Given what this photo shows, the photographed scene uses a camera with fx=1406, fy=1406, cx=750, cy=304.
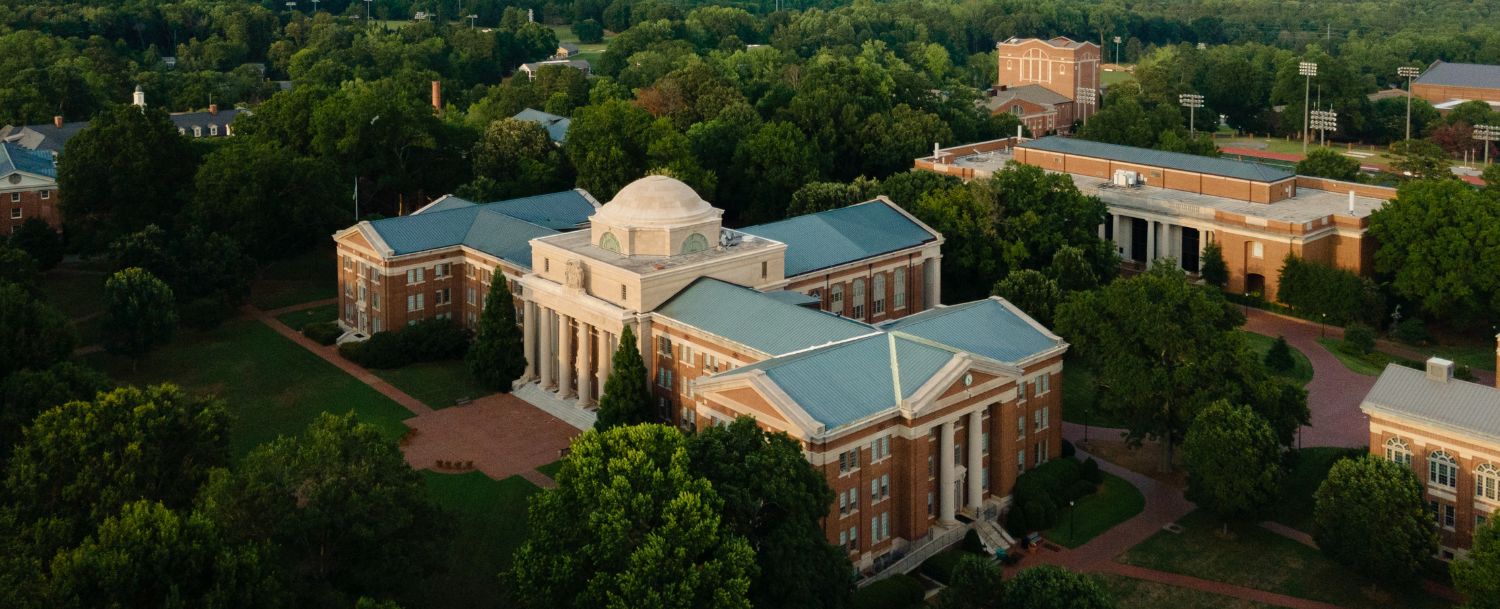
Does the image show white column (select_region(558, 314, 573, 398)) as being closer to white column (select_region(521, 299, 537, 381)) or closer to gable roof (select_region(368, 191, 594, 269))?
white column (select_region(521, 299, 537, 381))

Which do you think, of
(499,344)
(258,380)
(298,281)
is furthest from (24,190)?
(499,344)

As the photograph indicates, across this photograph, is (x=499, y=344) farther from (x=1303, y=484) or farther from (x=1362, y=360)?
(x=1362, y=360)

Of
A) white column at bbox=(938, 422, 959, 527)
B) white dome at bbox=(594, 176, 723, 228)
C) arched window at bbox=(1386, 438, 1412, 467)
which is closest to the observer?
arched window at bbox=(1386, 438, 1412, 467)

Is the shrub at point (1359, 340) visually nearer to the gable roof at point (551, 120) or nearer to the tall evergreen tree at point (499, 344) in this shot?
the tall evergreen tree at point (499, 344)

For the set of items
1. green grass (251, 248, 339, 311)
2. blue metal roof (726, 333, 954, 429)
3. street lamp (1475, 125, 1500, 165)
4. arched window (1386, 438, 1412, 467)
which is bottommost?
arched window (1386, 438, 1412, 467)

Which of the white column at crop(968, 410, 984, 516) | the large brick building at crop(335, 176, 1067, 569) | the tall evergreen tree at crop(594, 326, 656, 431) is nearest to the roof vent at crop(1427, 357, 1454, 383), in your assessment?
the large brick building at crop(335, 176, 1067, 569)

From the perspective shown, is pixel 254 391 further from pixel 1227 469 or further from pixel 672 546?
pixel 1227 469

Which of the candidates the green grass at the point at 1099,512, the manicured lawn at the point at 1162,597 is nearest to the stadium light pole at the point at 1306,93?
the green grass at the point at 1099,512

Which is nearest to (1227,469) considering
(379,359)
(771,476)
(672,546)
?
(771,476)
